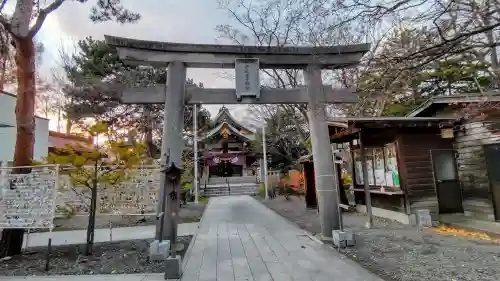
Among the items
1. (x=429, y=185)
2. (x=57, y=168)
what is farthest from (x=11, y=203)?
(x=429, y=185)

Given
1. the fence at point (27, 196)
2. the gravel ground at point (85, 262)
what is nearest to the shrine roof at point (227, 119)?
the gravel ground at point (85, 262)

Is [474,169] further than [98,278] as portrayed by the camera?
Yes

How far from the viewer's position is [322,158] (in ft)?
21.1

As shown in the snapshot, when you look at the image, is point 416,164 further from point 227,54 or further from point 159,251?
point 159,251

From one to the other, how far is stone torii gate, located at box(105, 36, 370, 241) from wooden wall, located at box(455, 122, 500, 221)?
13.4 feet

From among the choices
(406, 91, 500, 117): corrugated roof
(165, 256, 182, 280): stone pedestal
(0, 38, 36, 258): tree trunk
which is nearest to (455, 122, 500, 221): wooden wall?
(406, 91, 500, 117): corrugated roof

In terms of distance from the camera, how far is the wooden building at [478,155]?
24.0 ft

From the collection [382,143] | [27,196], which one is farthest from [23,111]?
[382,143]

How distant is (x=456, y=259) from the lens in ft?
15.5

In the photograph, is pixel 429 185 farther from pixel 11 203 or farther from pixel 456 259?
pixel 11 203

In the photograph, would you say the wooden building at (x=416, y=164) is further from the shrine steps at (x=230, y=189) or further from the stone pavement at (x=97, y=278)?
the shrine steps at (x=230, y=189)

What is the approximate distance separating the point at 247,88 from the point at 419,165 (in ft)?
19.0

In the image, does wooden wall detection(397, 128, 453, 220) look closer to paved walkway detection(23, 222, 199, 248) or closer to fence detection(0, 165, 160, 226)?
paved walkway detection(23, 222, 199, 248)

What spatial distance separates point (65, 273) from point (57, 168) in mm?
2156
